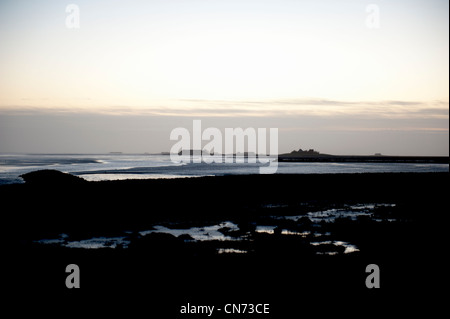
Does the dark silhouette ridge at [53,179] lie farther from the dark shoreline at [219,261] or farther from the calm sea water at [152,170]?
the dark shoreline at [219,261]

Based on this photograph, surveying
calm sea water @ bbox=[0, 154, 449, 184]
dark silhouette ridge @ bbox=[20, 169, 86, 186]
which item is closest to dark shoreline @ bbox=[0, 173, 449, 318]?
dark silhouette ridge @ bbox=[20, 169, 86, 186]

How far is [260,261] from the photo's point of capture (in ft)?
45.5

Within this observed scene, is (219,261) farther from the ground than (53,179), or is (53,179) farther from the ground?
(219,261)

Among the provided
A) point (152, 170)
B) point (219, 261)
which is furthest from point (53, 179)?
point (152, 170)

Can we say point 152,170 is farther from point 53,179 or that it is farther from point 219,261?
point 219,261

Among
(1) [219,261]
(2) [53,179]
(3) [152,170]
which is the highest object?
(1) [219,261]

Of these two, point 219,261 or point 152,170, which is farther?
point 152,170

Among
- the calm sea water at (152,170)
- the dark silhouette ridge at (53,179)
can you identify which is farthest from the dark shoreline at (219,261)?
the calm sea water at (152,170)

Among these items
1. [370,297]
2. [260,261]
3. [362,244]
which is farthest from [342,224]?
[370,297]
